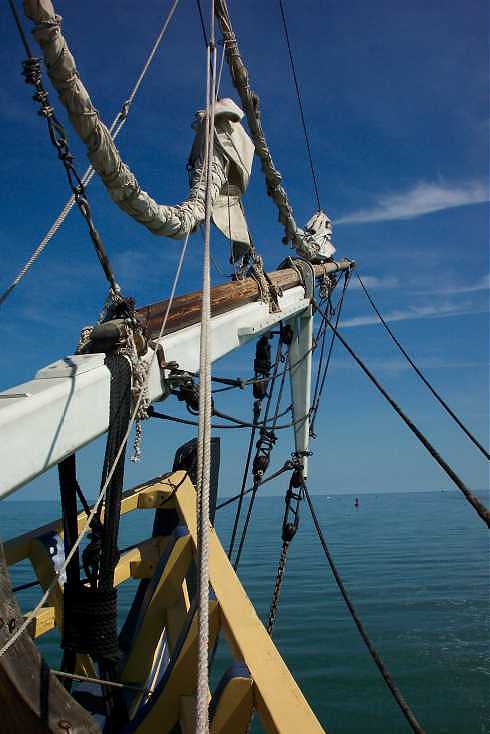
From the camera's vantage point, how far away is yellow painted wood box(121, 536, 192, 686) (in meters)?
4.39

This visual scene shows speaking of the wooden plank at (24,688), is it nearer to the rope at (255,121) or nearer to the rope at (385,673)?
the rope at (385,673)

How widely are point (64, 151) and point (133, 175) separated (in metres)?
1.03

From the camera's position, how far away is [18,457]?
2.23 meters

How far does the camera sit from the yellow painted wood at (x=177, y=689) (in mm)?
3271

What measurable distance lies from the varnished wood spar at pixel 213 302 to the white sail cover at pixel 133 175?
0.73m

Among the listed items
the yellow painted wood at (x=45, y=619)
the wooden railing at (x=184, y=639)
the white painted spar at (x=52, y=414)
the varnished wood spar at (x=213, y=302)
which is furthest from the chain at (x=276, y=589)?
the white painted spar at (x=52, y=414)

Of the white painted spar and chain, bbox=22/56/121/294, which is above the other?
chain, bbox=22/56/121/294

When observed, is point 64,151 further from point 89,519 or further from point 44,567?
point 44,567

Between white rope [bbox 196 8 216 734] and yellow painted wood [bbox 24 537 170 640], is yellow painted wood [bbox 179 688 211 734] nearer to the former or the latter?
yellow painted wood [bbox 24 537 170 640]

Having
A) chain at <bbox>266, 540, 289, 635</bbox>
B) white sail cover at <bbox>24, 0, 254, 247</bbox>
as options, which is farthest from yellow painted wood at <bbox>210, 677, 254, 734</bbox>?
chain at <bbox>266, 540, 289, 635</bbox>

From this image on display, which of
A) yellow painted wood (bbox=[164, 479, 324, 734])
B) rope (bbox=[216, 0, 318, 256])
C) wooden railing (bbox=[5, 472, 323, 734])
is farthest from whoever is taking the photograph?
rope (bbox=[216, 0, 318, 256])

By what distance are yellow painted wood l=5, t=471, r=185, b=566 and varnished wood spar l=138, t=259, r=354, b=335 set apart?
77.4 inches

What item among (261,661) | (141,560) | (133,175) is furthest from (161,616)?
(133,175)

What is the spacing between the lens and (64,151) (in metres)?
3.17
